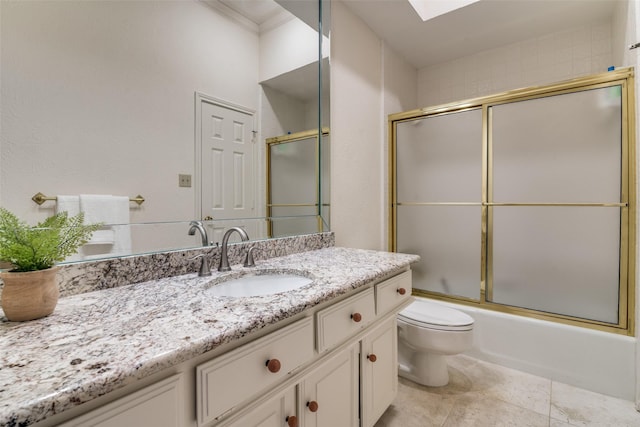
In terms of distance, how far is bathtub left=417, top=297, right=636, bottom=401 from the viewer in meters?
1.63

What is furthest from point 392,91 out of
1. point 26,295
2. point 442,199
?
point 26,295

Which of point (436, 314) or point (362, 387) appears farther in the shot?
point (436, 314)

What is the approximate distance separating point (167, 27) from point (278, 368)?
1239mm

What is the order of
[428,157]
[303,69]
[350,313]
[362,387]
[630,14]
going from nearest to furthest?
[350,313] → [362,387] → [630,14] → [303,69] → [428,157]

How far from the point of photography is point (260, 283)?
3.91ft

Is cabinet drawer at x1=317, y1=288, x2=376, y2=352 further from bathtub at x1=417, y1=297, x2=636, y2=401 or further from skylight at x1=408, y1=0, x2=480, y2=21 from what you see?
skylight at x1=408, y1=0, x2=480, y2=21

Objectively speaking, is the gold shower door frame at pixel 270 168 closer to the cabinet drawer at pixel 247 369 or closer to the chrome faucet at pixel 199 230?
the chrome faucet at pixel 199 230

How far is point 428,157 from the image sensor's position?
2373 millimetres

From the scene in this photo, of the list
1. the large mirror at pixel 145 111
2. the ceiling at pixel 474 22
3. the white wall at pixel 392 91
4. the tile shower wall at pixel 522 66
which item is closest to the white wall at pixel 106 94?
the large mirror at pixel 145 111

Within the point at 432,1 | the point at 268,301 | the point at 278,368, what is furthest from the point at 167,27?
the point at 432,1

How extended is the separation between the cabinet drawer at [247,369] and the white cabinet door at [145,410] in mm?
44

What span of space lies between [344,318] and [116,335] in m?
0.68

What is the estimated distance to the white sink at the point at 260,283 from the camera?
1.10 metres

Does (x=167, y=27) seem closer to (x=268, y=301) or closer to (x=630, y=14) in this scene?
(x=268, y=301)
